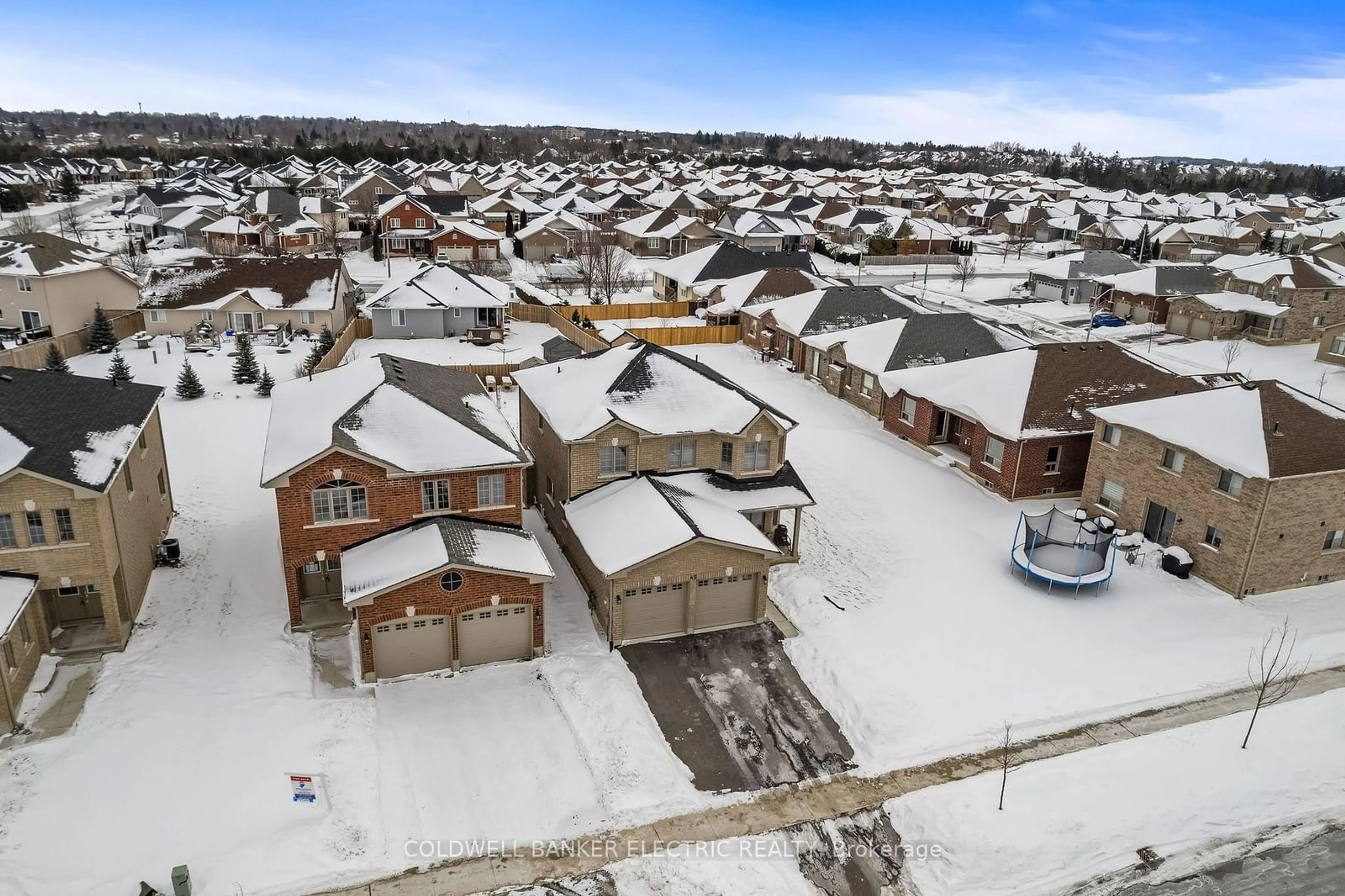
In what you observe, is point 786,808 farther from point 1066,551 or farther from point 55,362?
point 55,362

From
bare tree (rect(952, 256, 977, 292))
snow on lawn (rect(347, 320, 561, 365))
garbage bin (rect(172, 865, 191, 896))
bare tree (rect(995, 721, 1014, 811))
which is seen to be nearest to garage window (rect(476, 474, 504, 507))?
garbage bin (rect(172, 865, 191, 896))

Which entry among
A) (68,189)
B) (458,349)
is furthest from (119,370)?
(68,189)

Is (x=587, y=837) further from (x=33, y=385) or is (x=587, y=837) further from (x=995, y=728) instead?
(x=33, y=385)

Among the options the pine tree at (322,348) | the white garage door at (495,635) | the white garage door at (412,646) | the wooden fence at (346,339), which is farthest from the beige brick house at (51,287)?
the white garage door at (495,635)

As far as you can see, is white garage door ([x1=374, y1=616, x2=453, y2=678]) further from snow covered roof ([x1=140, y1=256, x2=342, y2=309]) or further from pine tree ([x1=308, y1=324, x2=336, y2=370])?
snow covered roof ([x1=140, y1=256, x2=342, y2=309])

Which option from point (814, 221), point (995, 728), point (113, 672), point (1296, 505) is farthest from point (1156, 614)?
point (814, 221)

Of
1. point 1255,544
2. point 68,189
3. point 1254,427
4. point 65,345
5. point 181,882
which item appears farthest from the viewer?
point 68,189

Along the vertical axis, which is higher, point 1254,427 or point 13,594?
point 1254,427
